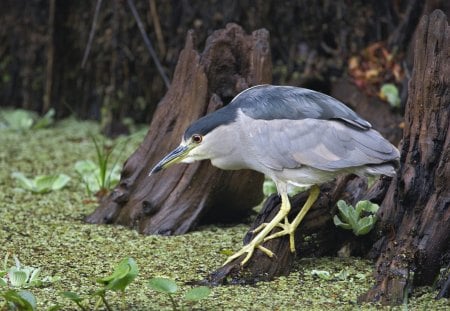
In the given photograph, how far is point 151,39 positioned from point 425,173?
3173mm

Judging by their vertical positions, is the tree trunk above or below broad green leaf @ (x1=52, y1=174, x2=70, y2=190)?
above

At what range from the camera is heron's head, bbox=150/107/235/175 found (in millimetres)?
3200

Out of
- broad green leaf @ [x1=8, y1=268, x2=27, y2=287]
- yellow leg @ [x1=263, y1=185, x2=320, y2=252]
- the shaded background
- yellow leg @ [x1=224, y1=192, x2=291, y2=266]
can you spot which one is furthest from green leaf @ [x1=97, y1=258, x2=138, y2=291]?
the shaded background

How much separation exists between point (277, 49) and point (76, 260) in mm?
2852

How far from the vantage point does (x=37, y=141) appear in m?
5.54

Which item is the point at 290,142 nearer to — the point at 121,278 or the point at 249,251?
the point at 249,251

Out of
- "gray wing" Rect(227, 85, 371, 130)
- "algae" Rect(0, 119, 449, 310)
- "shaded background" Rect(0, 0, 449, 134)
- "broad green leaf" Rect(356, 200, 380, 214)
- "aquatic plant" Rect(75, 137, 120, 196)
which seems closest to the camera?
"algae" Rect(0, 119, 449, 310)

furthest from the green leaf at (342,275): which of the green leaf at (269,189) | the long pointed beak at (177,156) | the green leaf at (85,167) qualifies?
the green leaf at (85,167)

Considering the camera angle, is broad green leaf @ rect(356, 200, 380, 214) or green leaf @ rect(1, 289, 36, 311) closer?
green leaf @ rect(1, 289, 36, 311)

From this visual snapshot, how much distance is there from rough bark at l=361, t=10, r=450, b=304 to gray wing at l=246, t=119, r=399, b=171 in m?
0.11

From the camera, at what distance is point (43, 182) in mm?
4332

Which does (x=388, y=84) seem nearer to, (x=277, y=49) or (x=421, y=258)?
(x=277, y=49)

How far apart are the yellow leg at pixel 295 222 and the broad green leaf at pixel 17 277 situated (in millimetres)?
824

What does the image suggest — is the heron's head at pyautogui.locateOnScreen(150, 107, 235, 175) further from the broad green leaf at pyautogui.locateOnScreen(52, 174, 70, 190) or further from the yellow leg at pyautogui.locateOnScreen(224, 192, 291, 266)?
the broad green leaf at pyautogui.locateOnScreen(52, 174, 70, 190)
